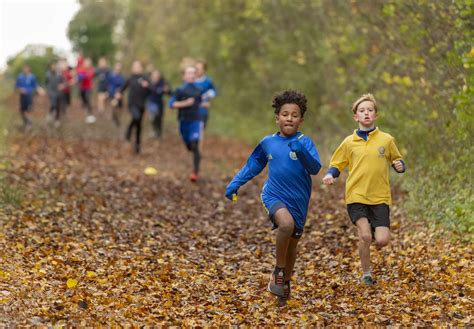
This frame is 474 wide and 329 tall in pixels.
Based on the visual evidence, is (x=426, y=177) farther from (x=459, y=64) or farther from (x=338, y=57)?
(x=338, y=57)

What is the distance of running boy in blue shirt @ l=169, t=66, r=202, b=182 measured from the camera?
53.4ft

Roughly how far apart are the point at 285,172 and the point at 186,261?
280cm

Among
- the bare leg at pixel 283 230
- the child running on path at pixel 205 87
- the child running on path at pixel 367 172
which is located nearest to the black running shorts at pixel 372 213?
the child running on path at pixel 367 172

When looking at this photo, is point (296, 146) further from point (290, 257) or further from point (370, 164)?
point (290, 257)

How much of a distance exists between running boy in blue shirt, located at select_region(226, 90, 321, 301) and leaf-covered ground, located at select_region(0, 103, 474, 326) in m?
0.70

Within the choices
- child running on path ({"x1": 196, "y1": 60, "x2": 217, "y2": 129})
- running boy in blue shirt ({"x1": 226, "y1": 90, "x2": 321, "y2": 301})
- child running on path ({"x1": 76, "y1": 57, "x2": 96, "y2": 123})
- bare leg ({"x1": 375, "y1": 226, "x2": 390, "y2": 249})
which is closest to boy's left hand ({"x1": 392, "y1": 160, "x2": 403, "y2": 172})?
bare leg ({"x1": 375, "y1": 226, "x2": 390, "y2": 249})

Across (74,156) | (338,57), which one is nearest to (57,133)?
(74,156)

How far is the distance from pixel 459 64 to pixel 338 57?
942 centimetres

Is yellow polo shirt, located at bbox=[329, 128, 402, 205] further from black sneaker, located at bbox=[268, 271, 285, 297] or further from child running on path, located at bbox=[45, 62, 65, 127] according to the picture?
child running on path, located at bbox=[45, 62, 65, 127]

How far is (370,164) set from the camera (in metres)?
8.62

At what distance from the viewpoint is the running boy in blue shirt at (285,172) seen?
7.98m

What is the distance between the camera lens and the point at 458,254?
9500mm

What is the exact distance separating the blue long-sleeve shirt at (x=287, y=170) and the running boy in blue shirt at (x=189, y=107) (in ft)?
26.1

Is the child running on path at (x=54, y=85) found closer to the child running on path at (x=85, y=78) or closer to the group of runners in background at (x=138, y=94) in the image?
the group of runners in background at (x=138, y=94)
